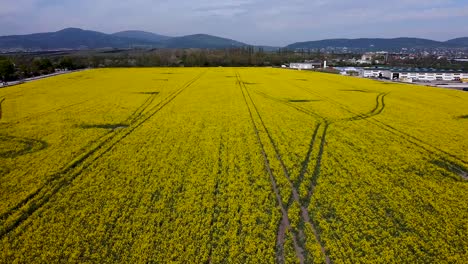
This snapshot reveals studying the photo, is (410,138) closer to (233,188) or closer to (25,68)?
(233,188)


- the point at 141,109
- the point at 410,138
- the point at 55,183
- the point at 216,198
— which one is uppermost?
the point at 141,109

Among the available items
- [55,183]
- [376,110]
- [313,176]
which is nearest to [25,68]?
[55,183]

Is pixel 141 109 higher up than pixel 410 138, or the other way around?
pixel 141 109

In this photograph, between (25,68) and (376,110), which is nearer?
(376,110)

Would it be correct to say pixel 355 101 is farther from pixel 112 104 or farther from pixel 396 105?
pixel 112 104

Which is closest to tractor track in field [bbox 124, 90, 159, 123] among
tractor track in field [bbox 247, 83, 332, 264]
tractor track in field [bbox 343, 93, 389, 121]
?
tractor track in field [bbox 247, 83, 332, 264]

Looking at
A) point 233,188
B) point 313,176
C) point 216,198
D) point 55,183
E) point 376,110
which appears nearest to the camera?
Result: point 216,198

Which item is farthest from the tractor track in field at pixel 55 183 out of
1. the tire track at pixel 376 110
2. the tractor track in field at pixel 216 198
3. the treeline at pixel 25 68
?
the treeline at pixel 25 68
